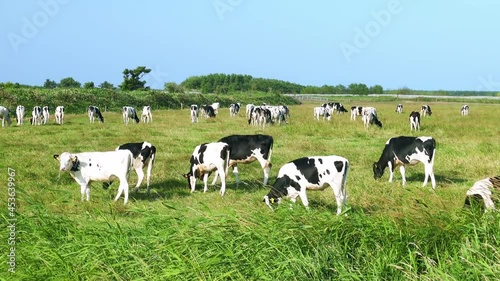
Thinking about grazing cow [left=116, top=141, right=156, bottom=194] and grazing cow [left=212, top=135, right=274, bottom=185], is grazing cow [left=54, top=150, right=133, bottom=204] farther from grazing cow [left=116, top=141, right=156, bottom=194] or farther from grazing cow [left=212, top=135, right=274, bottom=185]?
grazing cow [left=212, top=135, right=274, bottom=185]

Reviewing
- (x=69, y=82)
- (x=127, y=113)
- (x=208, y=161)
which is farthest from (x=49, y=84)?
(x=208, y=161)

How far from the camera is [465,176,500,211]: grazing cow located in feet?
20.6

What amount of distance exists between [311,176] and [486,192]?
3.34 m

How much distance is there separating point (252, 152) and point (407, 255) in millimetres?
8886

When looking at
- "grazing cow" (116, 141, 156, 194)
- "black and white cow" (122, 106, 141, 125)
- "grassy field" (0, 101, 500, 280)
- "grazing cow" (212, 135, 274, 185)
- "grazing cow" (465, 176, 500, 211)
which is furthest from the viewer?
"black and white cow" (122, 106, 141, 125)

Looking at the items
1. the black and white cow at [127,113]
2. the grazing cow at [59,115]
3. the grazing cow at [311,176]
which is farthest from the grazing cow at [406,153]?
the grazing cow at [59,115]

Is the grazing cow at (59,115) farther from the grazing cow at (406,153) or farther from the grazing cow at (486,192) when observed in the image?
the grazing cow at (486,192)

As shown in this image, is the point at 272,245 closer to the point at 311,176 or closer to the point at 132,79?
the point at 311,176

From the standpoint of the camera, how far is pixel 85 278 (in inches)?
203

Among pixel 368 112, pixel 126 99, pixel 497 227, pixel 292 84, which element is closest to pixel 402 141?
pixel 497 227

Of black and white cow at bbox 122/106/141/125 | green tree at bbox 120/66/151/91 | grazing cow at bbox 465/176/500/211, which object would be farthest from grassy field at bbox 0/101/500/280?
green tree at bbox 120/66/151/91

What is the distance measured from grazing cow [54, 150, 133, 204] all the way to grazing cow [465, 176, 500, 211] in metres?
6.83

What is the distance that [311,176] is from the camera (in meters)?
9.48

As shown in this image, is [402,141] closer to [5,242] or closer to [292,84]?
[5,242]
